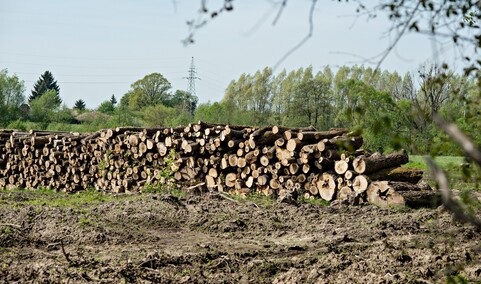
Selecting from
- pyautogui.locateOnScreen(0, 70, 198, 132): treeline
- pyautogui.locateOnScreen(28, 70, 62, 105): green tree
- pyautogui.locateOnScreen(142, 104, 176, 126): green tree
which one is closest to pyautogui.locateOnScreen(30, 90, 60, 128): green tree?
pyautogui.locateOnScreen(0, 70, 198, 132): treeline

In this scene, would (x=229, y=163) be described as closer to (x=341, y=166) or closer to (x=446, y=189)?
(x=341, y=166)

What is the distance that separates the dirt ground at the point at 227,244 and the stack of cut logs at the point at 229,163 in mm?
875

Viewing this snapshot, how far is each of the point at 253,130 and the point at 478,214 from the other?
4526 millimetres

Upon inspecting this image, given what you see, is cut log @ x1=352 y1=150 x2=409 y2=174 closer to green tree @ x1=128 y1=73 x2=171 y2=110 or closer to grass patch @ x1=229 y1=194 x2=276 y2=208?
grass patch @ x1=229 y1=194 x2=276 y2=208

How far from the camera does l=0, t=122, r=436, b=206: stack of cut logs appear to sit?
10.8 metres

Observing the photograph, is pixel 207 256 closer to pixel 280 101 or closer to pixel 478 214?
pixel 478 214

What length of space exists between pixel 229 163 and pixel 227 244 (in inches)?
194

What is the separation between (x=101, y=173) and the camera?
48.3ft

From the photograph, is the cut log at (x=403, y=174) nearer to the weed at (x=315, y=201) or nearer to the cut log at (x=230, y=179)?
the weed at (x=315, y=201)

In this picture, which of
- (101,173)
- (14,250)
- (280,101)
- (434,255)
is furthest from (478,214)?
(280,101)

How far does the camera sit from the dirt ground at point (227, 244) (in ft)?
18.1

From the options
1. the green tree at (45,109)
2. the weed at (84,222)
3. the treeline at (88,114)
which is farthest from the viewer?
the green tree at (45,109)

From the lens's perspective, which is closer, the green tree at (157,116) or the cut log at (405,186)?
the cut log at (405,186)

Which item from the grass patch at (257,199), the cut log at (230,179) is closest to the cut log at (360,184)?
the grass patch at (257,199)
